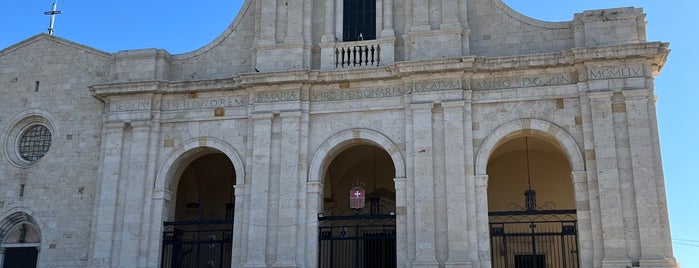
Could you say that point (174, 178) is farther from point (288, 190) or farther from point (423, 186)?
point (423, 186)

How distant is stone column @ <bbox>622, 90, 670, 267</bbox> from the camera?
1631 centimetres

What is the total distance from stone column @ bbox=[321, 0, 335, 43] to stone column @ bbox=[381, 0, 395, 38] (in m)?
1.45

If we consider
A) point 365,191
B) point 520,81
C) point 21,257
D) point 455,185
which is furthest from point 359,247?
point 21,257

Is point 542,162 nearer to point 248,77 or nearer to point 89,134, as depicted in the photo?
point 248,77

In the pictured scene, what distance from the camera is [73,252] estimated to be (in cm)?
1997

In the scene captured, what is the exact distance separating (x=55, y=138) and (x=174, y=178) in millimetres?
3882

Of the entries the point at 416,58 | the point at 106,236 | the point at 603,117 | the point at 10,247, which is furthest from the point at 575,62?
the point at 10,247

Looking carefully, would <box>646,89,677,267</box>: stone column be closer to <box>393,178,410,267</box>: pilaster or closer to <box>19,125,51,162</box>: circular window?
<box>393,178,410,267</box>: pilaster

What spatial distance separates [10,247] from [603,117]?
653 inches

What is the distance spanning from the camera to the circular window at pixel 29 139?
21.3 m

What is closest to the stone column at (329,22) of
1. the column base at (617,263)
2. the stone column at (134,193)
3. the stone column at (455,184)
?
the stone column at (455,184)

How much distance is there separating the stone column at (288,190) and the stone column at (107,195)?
465 cm

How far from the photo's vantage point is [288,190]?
1872 cm

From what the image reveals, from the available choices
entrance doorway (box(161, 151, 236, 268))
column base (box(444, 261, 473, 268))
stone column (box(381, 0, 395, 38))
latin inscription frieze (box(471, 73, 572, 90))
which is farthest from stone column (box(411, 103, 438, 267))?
entrance doorway (box(161, 151, 236, 268))
